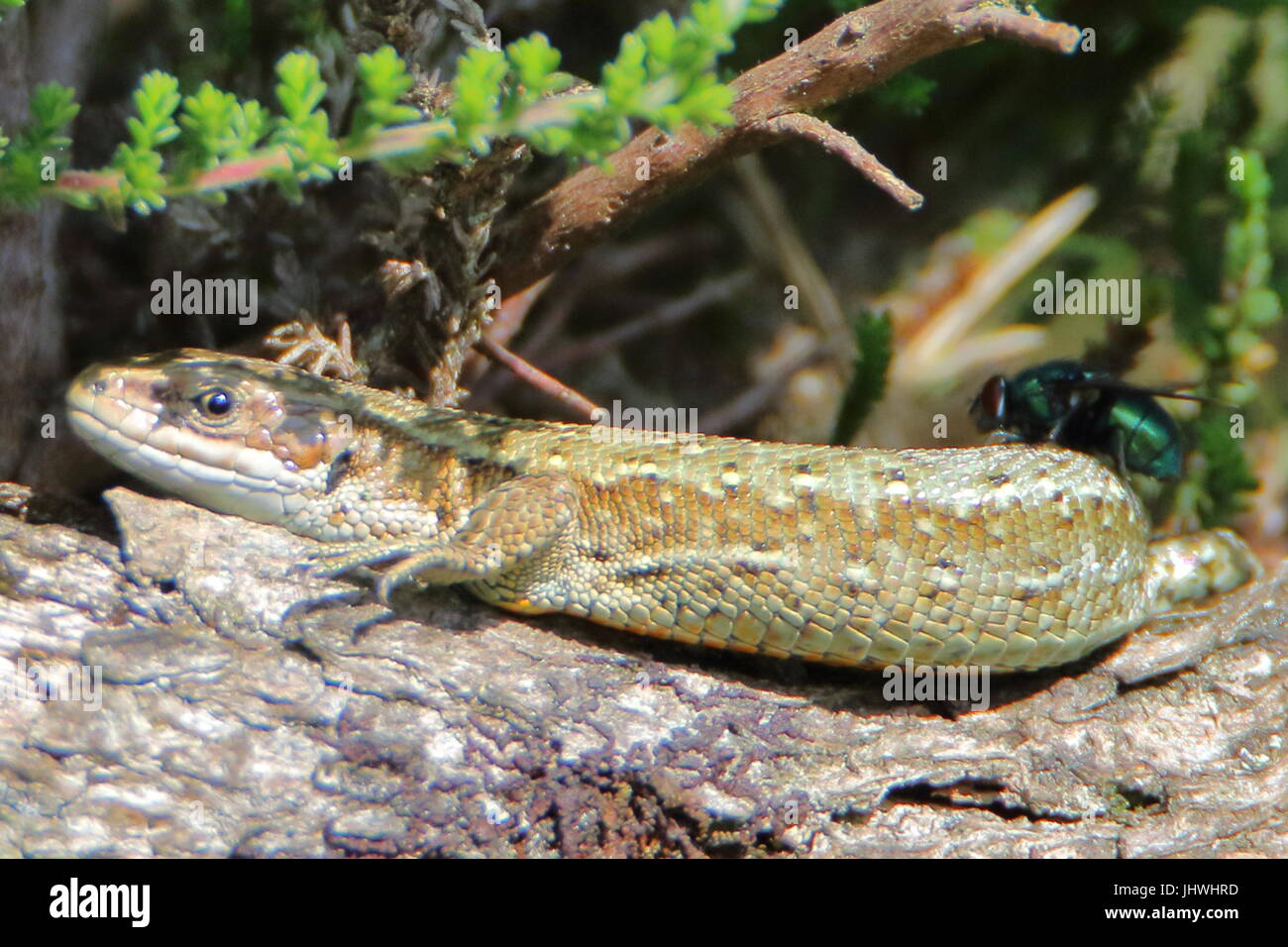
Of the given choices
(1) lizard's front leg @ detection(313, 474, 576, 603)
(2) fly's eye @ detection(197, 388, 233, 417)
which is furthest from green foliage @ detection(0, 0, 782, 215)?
(1) lizard's front leg @ detection(313, 474, 576, 603)

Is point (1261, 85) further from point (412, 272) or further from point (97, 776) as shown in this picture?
point (97, 776)

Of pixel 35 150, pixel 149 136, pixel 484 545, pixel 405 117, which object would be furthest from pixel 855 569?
pixel 35 150

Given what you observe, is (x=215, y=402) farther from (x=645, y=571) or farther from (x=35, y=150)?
(x=645, y=571)

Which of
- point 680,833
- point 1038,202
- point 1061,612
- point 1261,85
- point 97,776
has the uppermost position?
point 1261,85

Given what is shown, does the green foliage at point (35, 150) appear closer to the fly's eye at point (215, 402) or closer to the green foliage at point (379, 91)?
the green foliage at point (379, 91)

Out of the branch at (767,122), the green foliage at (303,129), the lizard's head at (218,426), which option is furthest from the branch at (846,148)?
the lizard's head at (218,426)

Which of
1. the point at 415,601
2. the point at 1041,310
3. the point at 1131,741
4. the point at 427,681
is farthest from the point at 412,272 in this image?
the point at 1041,310
